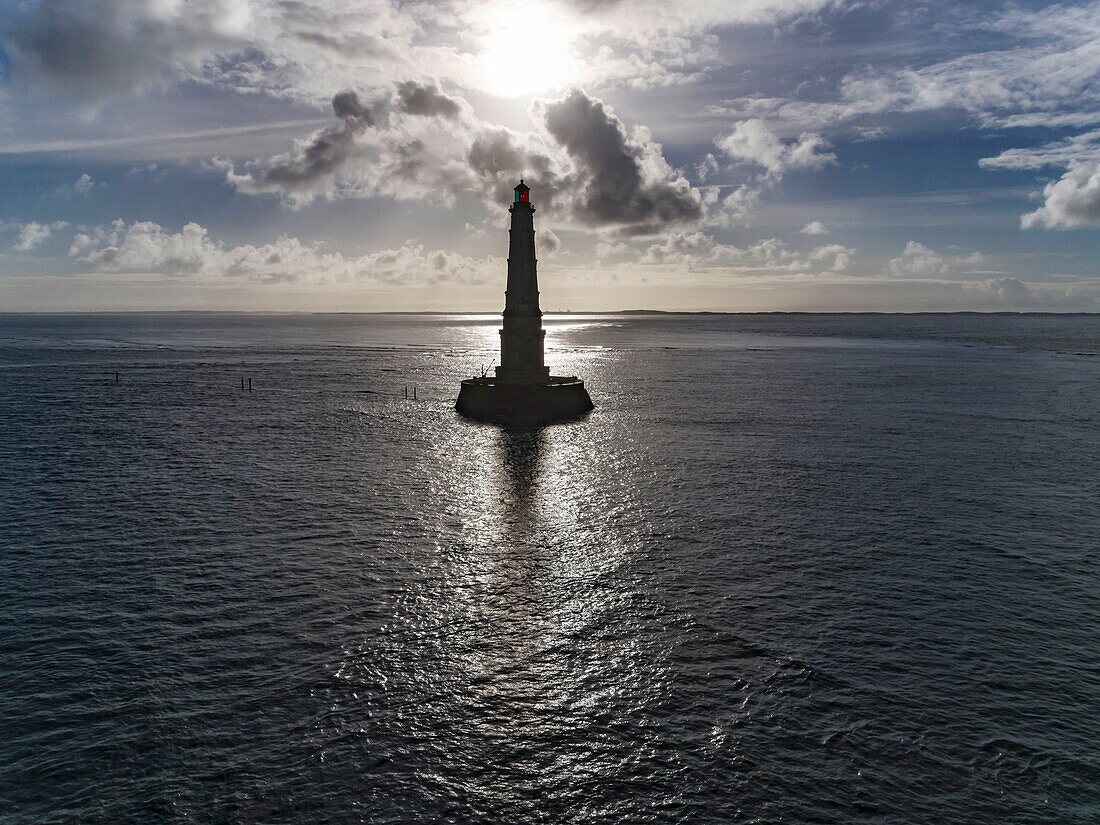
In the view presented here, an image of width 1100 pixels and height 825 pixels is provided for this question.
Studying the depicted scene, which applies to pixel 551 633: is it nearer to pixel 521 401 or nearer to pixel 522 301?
pixel 521 401

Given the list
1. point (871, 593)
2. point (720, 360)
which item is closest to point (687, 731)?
point (871, 593)

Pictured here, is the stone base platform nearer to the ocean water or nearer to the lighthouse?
the lighthouse

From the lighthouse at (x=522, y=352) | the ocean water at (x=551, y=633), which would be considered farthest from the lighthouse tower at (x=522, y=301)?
the ocean water at (x=551, y=633)

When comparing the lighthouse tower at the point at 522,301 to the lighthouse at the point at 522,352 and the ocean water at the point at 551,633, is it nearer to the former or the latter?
the lighthouse at the point at 522,352

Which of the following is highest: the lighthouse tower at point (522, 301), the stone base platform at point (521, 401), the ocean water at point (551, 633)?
the lighthouse tower at point (522, 301)

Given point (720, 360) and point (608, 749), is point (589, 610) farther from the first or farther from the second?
point (720, 360)

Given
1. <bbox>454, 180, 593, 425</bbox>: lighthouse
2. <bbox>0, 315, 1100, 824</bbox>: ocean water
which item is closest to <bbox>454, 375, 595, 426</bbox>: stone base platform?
<bbox>454, 180, 593, 425</bbox>: lighthouse
